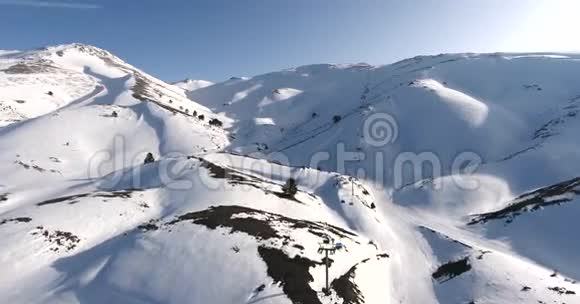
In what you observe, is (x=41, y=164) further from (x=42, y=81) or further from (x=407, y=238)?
(x=42, y=81)

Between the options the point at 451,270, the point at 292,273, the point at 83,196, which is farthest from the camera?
the point at 83,196

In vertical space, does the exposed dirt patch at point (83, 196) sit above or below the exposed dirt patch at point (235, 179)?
below

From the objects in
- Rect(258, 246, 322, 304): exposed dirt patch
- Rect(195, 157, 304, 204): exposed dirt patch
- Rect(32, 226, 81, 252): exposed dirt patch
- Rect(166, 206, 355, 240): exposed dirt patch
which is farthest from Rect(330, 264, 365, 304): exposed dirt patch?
Rect(195, 157, 304, 204): exposed dirt patch

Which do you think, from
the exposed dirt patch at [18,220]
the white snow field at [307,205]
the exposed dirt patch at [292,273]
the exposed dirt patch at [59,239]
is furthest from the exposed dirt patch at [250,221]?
the exposed dirt patch at [18,220]

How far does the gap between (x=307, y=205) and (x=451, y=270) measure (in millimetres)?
24718

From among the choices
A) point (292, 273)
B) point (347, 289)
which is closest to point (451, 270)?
point (347, 289)

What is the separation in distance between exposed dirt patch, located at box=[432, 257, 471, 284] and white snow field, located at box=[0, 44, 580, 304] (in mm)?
336

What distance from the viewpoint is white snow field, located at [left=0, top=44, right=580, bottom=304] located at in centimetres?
3700

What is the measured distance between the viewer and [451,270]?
155 feet

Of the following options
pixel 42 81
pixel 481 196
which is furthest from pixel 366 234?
pixel 42 81

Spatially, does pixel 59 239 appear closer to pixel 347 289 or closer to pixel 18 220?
pixel 18 220

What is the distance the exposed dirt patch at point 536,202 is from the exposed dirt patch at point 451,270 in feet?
62.9

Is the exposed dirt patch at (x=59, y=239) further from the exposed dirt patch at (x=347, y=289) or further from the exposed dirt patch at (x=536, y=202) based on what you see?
the exposed dirt patch at (x=536, y=202)

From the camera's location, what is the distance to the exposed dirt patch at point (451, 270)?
45562 millimetres
